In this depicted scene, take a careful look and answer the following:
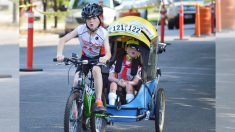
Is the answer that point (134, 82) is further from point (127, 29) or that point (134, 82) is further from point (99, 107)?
point (99, 107)

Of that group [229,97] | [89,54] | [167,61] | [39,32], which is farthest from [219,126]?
[39,32]

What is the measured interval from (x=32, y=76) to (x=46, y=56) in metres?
5.76

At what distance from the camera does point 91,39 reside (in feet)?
32.1

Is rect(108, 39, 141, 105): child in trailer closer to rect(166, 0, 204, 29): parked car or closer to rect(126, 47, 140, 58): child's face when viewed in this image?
rect(126, 47, 140, 58): child's face

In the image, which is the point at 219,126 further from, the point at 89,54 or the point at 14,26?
the point at 14,26

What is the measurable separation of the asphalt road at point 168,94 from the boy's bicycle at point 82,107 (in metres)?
1.20

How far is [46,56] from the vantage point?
23.7 m

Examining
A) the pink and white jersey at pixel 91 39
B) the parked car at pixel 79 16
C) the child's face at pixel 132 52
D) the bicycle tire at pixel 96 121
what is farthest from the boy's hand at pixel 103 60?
the parked car at pixel 79 16

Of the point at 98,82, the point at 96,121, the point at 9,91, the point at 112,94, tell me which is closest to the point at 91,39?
the point at 98,82

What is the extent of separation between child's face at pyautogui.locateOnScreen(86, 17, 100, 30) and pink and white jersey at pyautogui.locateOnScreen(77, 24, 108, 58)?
9cm

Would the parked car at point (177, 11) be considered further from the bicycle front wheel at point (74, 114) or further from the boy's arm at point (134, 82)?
the bicycle front wheel at point (74, 114)

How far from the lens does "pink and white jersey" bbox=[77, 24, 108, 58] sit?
977 cm

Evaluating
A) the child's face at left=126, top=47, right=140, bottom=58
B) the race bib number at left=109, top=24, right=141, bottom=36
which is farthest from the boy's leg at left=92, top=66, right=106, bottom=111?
the race bib number at left=109, top=24, right=141, bottom=36

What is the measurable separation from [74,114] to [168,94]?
221 inches
